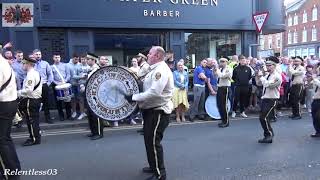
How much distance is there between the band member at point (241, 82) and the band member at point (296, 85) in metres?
1.22

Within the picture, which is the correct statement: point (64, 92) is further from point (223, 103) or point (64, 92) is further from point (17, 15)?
point (223, 103)

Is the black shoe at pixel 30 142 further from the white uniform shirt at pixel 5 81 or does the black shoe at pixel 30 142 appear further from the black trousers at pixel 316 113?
the black trousers at pixel 316 113

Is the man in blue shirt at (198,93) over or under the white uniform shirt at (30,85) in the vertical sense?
under

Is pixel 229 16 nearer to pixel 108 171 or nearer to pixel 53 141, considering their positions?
pixel 53 141

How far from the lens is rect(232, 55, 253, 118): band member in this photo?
12.0 metres

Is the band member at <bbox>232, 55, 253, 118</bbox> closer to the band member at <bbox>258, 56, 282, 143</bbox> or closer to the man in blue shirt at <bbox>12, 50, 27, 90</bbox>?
the band member at <bbox>258, 56, 282, 143</bbox>

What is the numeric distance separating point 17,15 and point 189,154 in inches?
248

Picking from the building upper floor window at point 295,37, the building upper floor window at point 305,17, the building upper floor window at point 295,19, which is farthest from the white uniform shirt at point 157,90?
the building upper floor window at point 295,19

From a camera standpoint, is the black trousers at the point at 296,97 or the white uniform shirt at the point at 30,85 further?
the black trousers at the point at 296,97

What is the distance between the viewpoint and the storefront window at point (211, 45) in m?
15.3

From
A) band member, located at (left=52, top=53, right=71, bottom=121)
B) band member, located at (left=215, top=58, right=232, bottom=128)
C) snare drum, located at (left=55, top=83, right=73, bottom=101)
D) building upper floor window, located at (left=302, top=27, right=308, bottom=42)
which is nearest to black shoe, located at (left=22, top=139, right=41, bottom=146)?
A: snare drum, located at (left=55, top=83, right=73, bottom=101)

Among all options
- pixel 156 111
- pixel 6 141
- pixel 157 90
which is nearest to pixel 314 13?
pixel 156 111

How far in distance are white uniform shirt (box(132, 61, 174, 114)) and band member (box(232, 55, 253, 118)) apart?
653 cm

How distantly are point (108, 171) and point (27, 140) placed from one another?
303 cm
